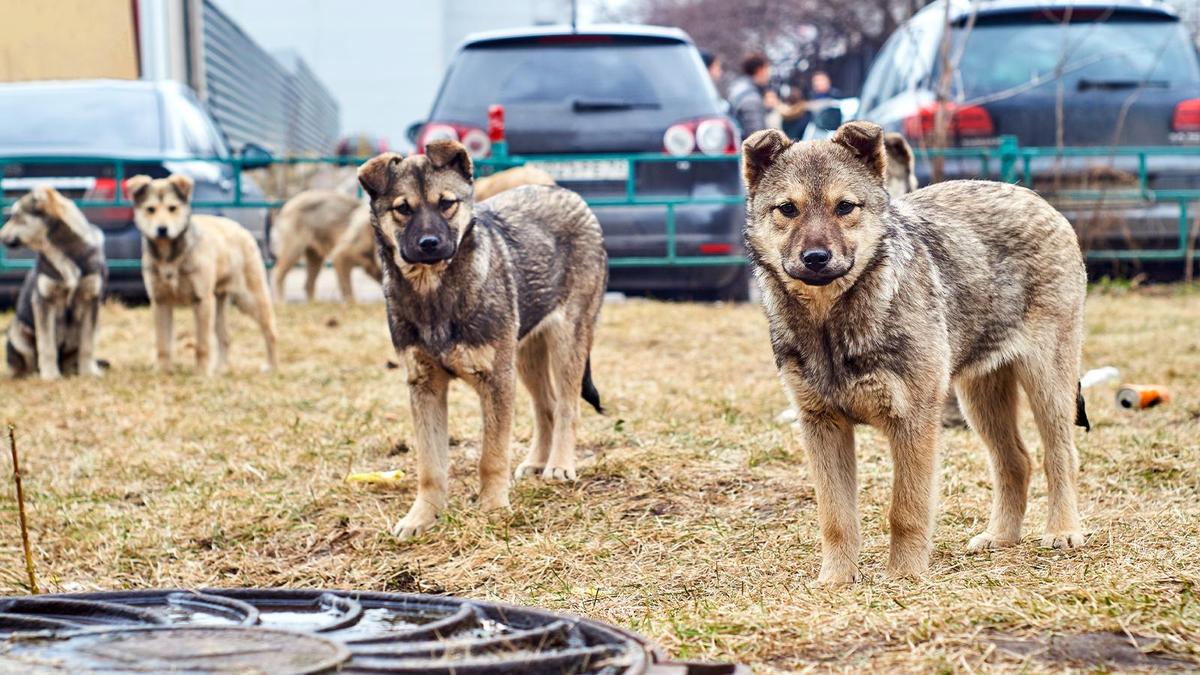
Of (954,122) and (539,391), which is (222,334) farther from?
(954,122)

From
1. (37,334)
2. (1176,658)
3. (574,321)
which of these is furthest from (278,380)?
(1176,658)

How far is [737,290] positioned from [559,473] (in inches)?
296

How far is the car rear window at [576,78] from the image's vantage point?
11.7 meters

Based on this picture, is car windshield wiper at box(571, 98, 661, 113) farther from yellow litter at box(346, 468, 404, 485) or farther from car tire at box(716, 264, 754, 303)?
yellow litter at box(346, 468, 404, 485)

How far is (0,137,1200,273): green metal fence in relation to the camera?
39.8 ft

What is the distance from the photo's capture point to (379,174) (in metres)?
5.55

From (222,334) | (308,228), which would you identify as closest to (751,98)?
(308,228)

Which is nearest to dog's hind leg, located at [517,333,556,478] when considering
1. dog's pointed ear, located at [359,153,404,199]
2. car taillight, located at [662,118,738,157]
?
dog's pointed ear, located at [359,153,404,199]

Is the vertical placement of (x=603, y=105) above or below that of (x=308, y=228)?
above

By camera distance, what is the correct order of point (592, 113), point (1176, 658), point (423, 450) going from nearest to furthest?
point (1176, 658), point (423, 450), point (592, 113)

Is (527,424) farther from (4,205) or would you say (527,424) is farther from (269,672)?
(4,205)

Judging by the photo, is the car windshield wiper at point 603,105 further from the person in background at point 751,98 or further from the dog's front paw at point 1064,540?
the dog's front paw at point 1064,540

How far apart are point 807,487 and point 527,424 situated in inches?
80.9

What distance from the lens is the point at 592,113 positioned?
472 inches
